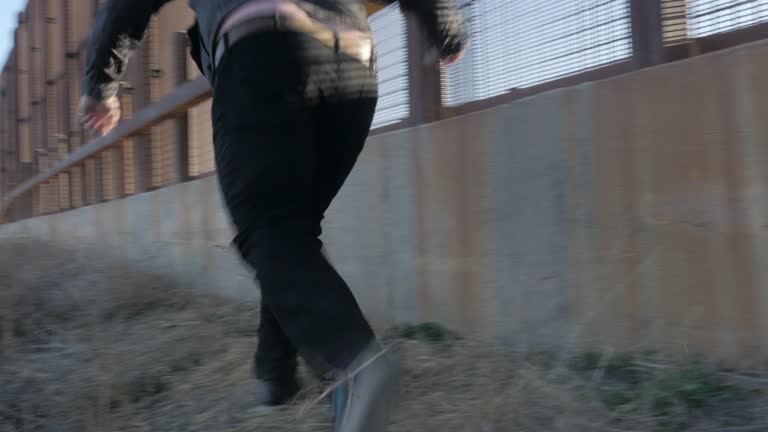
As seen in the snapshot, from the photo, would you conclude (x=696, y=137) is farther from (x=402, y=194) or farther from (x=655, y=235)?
(x=402, y=194)

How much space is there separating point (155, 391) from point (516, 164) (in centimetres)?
166

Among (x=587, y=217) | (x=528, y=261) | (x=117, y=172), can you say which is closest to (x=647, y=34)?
(x=587, y=217)

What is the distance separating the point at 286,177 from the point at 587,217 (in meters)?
1.32

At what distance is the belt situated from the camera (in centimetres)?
154

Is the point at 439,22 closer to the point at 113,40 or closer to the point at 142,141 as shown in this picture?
the point at 113,40

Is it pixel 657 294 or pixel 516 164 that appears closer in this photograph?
pixel 657 294

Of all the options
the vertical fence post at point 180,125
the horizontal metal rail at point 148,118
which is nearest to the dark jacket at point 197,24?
the horizontal metal rail at point 148,118

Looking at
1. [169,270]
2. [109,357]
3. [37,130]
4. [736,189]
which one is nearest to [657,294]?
[736,189]

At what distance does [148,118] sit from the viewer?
578 centimetres

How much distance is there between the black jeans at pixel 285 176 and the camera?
1.43m

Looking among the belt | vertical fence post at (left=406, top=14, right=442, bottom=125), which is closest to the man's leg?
the belt

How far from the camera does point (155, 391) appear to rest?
2871mm

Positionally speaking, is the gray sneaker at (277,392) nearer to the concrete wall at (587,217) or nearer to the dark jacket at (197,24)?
the concrete wall at (587,217)

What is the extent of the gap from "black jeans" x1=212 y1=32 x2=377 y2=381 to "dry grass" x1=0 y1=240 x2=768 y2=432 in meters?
0.77
